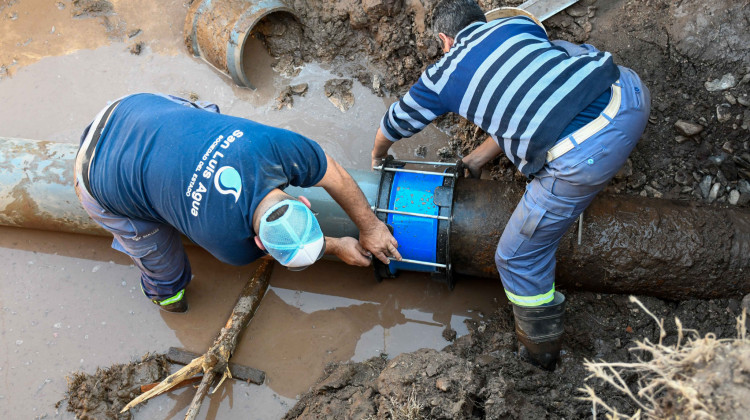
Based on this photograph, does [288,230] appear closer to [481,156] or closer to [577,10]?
[481,156]

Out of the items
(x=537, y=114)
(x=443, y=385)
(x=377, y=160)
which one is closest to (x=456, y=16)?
(x=537, y=114)

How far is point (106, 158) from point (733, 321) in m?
3.42

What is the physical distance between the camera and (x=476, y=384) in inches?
106

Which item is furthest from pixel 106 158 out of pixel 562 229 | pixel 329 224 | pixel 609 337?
pixel 609 337

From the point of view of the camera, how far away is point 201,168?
8.28 feet

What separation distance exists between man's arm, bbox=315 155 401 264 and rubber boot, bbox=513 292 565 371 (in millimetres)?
764

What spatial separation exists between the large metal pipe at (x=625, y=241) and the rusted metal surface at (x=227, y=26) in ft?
4.73

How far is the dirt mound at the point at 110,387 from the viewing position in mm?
3434

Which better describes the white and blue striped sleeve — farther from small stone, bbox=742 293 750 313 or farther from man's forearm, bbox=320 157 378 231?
small stone, bbox=742 293 750 313

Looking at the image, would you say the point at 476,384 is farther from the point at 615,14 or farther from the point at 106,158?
the point at 615,14

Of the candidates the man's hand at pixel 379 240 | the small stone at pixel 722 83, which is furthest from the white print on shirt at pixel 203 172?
the small stone at pixel 722 83

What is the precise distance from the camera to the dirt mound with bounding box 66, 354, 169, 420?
11.3 ft

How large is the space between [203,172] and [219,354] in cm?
139

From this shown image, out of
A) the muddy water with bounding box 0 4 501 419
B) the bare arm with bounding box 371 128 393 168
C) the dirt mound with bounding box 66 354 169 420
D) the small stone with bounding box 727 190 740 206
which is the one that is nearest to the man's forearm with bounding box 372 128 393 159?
the bare arm with bounding box 371 128 393 168
